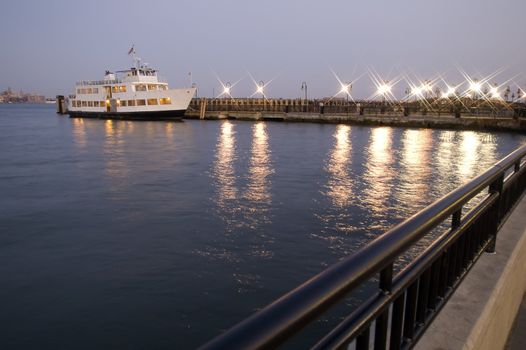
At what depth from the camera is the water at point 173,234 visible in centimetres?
718

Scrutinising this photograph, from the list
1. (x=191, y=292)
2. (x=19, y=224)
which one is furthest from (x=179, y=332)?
(x=19, y=224)

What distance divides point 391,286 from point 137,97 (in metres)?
67.9

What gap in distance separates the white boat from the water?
39.8m

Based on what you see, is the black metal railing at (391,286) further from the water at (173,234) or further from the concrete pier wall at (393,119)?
the concrete pier wall at (393,119)

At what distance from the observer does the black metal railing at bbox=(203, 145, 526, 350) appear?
1.07 meters

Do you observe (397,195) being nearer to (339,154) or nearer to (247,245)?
(247,245)

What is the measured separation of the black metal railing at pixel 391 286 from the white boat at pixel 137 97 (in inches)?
2410

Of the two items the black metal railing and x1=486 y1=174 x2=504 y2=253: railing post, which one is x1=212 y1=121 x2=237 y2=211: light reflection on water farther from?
the black metal railing

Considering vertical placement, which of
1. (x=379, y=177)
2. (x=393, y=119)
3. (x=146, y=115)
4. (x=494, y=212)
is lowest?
(x=379, y=177)

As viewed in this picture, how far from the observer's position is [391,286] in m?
1.83

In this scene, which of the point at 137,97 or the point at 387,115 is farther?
the point at 137,97

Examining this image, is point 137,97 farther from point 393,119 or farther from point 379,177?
point 379,177

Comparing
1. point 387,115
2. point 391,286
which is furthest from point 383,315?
point 387,115

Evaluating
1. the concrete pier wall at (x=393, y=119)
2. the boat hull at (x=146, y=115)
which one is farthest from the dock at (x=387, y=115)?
the boat hull at (x=146, y=115)
